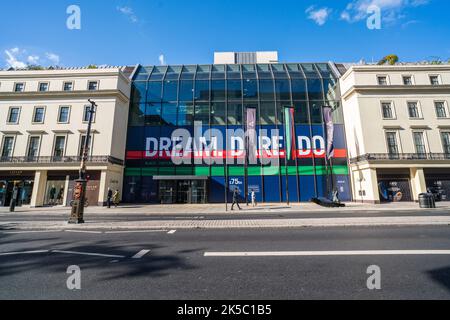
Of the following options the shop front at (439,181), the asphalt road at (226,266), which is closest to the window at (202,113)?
the asphalt road at (226,266)

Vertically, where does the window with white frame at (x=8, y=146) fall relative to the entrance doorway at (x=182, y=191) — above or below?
above

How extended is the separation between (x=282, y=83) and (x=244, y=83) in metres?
5.40

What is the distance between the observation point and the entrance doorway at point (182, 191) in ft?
81.7

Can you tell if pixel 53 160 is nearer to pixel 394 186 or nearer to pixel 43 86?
pixel 43 86

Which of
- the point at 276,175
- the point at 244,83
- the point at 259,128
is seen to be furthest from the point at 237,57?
the point at 276,175

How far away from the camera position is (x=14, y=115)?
83.3ft

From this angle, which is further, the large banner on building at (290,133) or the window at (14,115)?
the window at (14,115)

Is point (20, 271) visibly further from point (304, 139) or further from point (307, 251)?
point (304, 139)

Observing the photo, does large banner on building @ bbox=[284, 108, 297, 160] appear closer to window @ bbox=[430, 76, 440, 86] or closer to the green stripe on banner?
the green stripe on banner

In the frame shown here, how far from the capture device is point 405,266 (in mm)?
4465

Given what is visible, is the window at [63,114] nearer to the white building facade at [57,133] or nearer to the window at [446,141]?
the white building facade at [57,133]

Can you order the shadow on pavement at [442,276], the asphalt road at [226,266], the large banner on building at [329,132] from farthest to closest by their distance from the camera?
1. the large banner on building at [329,132]
2. the shadow on pavement at [442,276]
3. the asphalt road at [226,266]

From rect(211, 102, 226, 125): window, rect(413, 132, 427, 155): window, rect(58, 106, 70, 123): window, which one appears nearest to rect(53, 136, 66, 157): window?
rect(58, 106, 70, 123): window

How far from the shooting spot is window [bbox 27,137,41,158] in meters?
24.1
